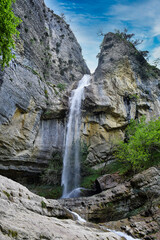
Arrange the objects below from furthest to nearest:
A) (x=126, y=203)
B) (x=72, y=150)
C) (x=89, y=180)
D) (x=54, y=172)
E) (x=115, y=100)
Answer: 1. (x=115, y=100)
2. (x=72, y=150)
3. (x=89, y=180)
4. (x=54, y=172)
5. (x=126, y=203)

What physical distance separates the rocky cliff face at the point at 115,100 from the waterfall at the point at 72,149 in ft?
4.25

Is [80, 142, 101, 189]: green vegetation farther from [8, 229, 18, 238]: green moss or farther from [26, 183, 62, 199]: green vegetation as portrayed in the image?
[8, 229, 18, 238]: green moss

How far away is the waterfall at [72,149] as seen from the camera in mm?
18875

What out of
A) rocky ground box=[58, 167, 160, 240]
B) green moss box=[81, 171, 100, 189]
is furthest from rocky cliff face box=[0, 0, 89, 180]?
rocky ground box=[58, 167, 160, 240]

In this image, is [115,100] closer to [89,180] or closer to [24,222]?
[89,180]

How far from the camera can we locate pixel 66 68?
1193 inches

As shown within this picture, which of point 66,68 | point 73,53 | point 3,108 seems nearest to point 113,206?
point 3,108

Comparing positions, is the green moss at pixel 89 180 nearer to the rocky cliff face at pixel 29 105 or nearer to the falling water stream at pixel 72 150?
the falling water stream at pixel 72 150

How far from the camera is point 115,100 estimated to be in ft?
73.9

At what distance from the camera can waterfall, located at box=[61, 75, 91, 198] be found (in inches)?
743

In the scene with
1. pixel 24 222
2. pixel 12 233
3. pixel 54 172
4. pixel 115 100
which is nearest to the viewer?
pixel 12 233

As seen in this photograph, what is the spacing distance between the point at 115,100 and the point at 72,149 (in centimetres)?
896

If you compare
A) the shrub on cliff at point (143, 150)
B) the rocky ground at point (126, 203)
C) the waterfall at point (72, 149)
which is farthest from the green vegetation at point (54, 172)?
the shrub on cliff at point (143, 150)

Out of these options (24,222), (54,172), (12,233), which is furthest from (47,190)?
(12,233)
